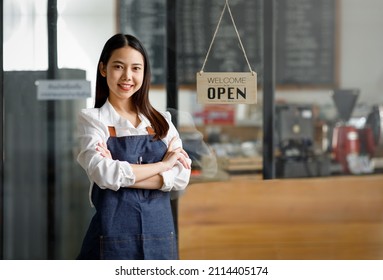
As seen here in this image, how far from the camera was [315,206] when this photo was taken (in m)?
2.62

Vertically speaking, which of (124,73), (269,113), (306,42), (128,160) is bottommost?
(128,160)

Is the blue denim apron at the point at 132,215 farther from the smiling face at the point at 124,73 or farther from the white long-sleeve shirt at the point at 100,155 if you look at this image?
the smiling face at the point at 124,73

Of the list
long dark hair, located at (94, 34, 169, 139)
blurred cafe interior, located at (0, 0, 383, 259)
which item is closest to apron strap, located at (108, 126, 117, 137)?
long dark hair, located at (94, 34, 169, 139)

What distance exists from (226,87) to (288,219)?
1.68 feet

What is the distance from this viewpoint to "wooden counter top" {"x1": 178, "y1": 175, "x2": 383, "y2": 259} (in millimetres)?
2609

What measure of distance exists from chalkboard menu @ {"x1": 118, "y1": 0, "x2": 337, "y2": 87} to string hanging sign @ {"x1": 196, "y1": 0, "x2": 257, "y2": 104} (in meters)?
0.04

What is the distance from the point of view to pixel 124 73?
93.8 inches

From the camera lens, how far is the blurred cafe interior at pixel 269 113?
259 cm

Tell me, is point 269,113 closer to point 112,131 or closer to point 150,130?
point 150,130

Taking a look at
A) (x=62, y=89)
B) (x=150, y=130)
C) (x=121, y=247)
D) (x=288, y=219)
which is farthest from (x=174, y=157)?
(x=62, y=89)

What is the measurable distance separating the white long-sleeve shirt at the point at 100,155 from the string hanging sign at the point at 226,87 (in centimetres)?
20

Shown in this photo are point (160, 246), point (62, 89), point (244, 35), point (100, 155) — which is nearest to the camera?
point (100, 155)

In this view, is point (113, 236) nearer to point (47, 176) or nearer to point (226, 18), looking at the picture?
point (47, 176)

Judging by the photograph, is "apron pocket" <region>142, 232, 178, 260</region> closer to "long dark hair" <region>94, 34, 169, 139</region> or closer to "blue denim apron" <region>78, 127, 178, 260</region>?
"blue denim apron" <region>78, 127, 178, 260</region>
